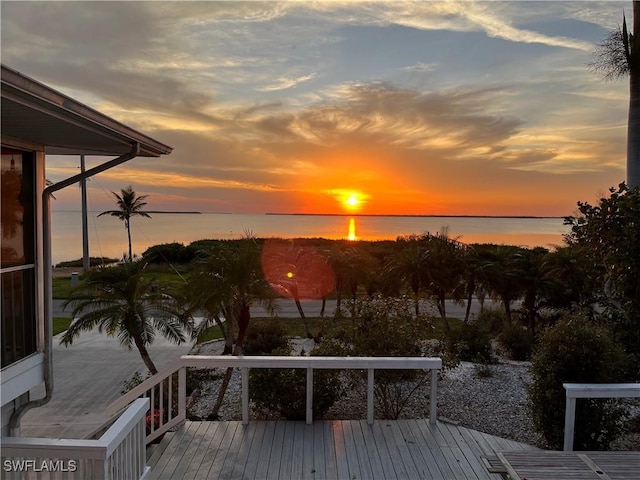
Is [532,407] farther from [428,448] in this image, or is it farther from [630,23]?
[630,23]

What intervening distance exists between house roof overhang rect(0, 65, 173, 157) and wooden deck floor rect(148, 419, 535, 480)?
2786mm

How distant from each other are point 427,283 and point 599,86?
23.1ft

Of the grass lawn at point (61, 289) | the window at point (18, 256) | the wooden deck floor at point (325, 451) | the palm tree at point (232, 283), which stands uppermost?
the window at point (18, 256)

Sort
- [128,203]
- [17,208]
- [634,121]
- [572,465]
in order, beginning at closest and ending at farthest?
[17,208], [572,465], [634,121], [128,203]

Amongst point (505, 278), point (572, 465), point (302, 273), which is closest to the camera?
point (572, 465)

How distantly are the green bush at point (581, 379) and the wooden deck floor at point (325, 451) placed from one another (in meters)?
0.42

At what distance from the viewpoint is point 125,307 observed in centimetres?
748

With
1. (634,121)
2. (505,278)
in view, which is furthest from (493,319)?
(634,121)

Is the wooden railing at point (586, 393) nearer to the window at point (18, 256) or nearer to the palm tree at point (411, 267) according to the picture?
the window at point (18, 256)

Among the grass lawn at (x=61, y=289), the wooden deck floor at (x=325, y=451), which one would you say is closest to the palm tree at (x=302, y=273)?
the grass lawn at (x=61, y=289)

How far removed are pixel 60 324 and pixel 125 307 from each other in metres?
7.66

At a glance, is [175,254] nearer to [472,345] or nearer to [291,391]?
[472,345]

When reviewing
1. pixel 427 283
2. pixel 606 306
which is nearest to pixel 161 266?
pixel 427 283

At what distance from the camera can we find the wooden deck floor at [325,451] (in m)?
3.76
